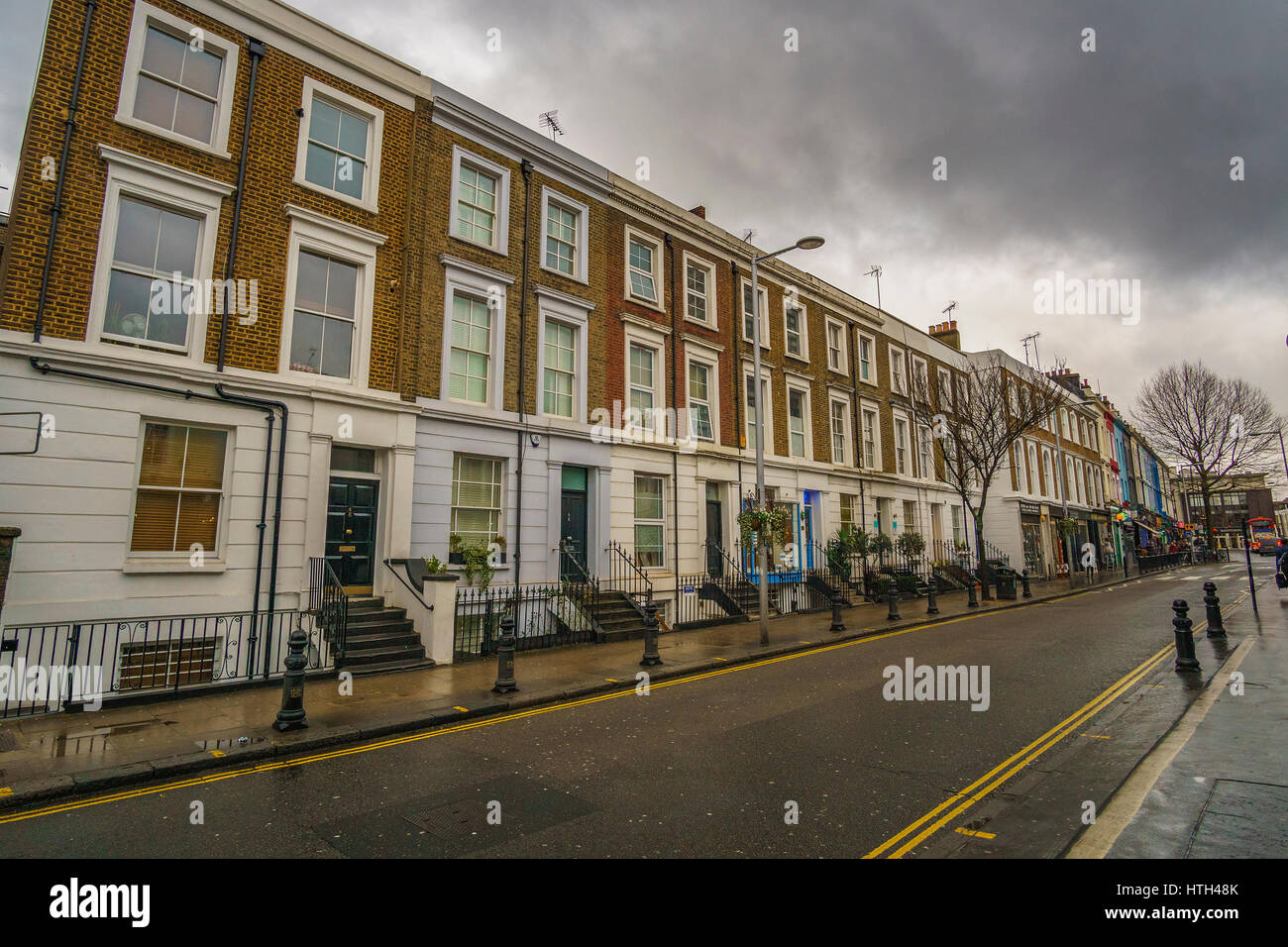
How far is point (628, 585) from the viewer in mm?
16828

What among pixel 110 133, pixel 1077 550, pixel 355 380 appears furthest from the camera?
pixel 1077 550

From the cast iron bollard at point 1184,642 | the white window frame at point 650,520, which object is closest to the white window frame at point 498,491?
the white window frame at point 650,520

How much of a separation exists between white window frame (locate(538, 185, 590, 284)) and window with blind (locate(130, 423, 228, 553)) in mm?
8940

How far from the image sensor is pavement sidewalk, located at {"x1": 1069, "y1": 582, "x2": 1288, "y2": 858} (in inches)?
157

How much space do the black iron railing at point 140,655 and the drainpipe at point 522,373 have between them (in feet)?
15.3

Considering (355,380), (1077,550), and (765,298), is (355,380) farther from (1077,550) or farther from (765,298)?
(1077,550)

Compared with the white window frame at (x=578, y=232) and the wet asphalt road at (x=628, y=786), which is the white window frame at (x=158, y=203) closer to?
the white window frame at (x=578, y=232)

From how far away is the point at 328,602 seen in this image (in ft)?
37.2

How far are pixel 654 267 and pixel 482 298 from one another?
6710 millimetres

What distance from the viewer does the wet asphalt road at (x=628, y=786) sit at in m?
4.45

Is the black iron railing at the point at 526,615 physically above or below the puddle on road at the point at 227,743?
above

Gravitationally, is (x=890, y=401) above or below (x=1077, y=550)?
above
